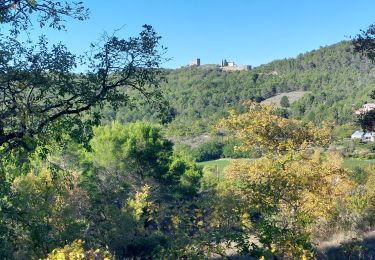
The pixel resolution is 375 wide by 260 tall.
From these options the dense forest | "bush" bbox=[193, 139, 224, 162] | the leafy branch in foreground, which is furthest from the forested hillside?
the leafy branch in foreground

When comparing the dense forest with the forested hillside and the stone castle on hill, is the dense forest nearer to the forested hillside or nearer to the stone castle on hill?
the forested hillside

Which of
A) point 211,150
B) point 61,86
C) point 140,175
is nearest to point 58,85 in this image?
point 61,86

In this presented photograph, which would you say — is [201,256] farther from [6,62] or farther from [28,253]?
[28,253]

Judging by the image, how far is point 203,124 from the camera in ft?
281

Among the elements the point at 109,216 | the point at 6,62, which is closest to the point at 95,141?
the point at 109,216

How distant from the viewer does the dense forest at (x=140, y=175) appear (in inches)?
215

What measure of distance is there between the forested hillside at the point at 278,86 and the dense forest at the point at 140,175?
44542 millimetres

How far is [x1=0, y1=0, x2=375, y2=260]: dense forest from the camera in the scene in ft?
17.9

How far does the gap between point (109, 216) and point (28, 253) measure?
16.4 ft

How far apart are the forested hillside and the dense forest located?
1754 inches

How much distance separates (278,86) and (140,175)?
84.6 m

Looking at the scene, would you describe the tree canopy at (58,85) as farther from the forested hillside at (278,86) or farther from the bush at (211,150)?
the bush at (211,150)

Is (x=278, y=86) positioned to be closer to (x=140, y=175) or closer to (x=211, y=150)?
(x=211, y=150)

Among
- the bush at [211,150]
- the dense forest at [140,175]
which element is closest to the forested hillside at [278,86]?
the bush at [211,150]
